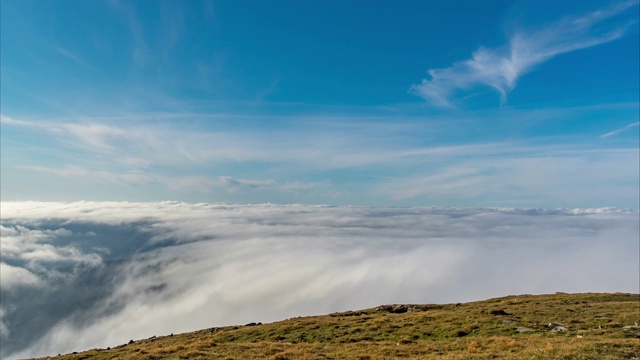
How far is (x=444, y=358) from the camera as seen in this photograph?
67.1 ft

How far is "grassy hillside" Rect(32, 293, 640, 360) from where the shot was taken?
21381 mm

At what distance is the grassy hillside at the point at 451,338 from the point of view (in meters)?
21.4

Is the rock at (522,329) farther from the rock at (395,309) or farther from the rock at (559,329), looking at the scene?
the rock at (395,309)

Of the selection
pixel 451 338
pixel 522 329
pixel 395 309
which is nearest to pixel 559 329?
pixel 522 329

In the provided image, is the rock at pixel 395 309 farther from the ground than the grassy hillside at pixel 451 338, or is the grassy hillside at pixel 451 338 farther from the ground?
the grassy hillside at pixel 451 338

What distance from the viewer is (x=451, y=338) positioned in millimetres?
31562

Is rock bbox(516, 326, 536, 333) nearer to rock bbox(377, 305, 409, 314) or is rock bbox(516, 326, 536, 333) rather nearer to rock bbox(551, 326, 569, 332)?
rock bbox(551, 326, 569, 332)

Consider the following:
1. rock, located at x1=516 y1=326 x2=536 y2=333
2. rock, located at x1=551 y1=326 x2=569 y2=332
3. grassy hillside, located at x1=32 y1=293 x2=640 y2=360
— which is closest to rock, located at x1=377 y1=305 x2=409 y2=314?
grassy hillside, located at x1=32 y1=293 x2=640 y2=360

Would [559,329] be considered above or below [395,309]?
above

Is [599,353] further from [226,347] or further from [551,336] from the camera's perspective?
[226,347]

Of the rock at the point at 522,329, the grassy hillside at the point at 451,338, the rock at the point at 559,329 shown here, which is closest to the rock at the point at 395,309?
the grassy hillside at the point at 451,338

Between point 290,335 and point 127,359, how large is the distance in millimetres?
18132

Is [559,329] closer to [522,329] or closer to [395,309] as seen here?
[522,329]

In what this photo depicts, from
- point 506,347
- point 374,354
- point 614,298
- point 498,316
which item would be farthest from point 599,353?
point 614,298
